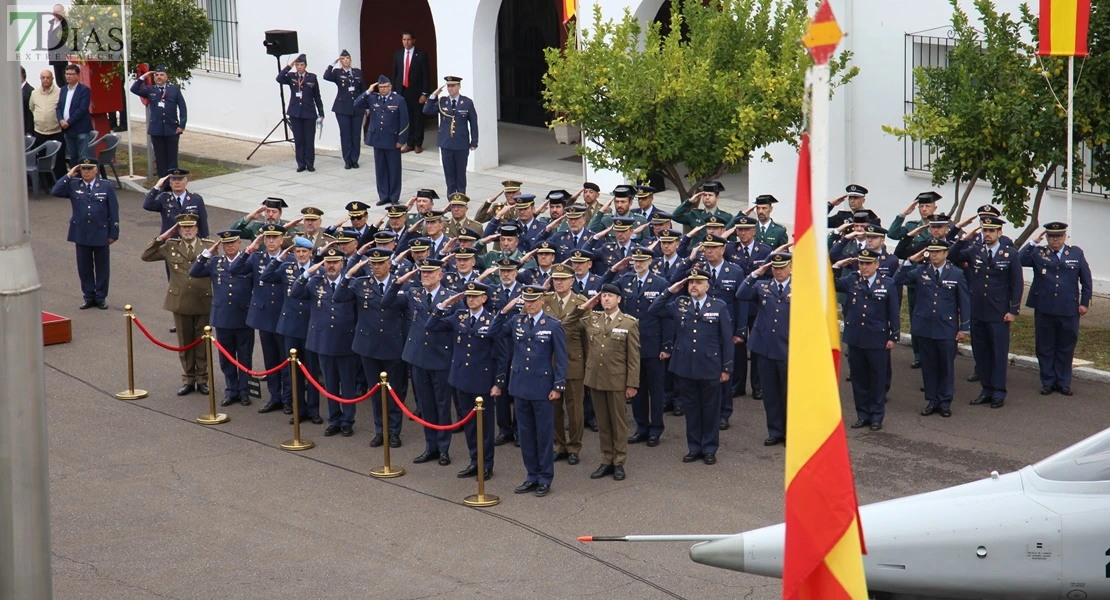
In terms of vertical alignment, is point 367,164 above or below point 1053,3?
below

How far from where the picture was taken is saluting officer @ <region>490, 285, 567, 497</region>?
9719 millimetres

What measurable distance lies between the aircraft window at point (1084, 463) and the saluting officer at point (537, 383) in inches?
160

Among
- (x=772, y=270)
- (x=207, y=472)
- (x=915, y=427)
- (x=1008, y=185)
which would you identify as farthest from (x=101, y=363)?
(x=1008, y=185)

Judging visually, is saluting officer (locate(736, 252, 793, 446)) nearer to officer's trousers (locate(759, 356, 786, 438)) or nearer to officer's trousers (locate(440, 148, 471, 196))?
officer's trousers (locate(759, 356, 786, 438))

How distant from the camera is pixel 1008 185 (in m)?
12.7

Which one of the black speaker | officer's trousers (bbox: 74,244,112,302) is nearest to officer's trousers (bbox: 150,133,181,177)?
the black speaker

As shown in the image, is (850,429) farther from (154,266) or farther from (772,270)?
(154,266)

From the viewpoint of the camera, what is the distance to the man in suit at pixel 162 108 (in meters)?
19.3

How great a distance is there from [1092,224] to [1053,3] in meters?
3.72

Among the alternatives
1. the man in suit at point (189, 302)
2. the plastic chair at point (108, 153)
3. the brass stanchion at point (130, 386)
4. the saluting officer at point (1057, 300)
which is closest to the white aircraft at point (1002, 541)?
the saluting officer at point (1057, 300)

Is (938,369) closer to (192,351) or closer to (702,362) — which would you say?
(702,362)

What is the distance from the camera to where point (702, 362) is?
10281mm

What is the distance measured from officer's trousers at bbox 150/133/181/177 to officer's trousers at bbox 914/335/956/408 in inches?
482

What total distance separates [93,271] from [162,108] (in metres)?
5.30
